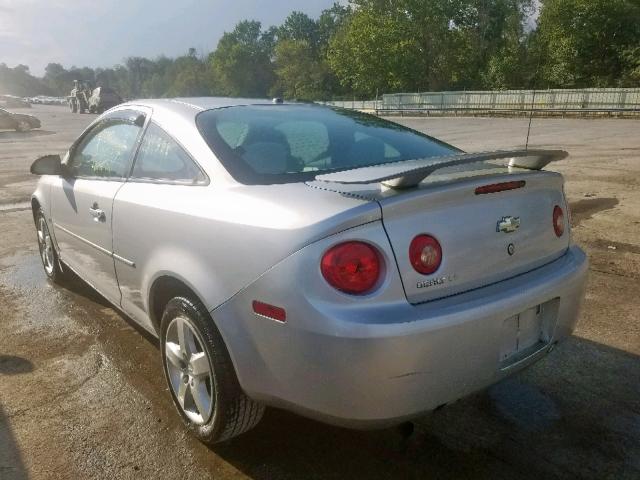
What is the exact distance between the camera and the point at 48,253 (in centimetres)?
475

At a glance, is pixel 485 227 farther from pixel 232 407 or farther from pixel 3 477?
pixel 3 477

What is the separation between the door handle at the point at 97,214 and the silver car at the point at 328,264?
0.07 m

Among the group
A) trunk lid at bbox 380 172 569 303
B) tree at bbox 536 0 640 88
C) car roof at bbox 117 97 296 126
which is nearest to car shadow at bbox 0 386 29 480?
car roof at bbox 117 97 296 126

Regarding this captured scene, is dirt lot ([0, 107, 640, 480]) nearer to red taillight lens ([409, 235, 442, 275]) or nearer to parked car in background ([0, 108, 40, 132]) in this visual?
red taillight lens ([409, 235, 442, 275])

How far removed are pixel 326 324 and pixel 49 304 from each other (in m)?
3.31

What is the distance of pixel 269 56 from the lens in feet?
382

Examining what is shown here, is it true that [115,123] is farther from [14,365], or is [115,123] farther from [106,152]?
[14,365]

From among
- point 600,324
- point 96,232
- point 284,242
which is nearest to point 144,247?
point 96,232

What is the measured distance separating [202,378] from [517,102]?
108ft

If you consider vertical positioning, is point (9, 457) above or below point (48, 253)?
below

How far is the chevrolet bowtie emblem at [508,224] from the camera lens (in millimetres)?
2190

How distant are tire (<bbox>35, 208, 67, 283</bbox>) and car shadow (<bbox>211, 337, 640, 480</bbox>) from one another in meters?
2.75

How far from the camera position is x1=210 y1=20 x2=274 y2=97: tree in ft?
358

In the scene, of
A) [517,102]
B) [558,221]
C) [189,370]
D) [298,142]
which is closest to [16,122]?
[517,102]
